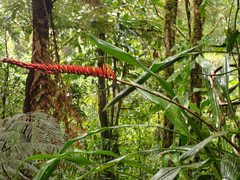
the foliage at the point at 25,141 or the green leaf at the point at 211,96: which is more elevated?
the green leaf at the point at 211,96

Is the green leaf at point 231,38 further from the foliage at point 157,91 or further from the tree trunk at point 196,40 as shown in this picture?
the tree trunk at point 196,40

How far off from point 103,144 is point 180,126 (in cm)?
111

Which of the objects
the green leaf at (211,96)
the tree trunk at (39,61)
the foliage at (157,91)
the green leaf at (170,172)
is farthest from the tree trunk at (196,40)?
the tree trunk at (39,61)

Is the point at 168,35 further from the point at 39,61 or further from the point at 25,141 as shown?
the point at 25,141

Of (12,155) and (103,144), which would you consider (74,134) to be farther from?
(103,144)

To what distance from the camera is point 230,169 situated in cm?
39

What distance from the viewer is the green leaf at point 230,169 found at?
1.24 ft

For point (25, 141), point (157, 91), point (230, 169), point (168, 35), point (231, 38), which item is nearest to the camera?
point (230, 169)

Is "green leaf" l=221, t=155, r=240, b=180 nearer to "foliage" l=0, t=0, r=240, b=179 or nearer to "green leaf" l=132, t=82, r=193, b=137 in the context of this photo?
"foliage" l=0, t=0, r=240, b=179

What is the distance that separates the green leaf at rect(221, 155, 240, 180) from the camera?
378 millimetres

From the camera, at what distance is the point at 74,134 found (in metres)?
0.99

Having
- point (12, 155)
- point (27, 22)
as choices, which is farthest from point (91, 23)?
point (12, 155)

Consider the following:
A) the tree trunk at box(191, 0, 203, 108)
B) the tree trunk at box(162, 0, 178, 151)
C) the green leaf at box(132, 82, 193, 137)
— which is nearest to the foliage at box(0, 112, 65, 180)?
the green leaf at box(132, 82, 193, 137)

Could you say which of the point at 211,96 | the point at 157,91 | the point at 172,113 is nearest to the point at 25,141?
the point at 172,113
